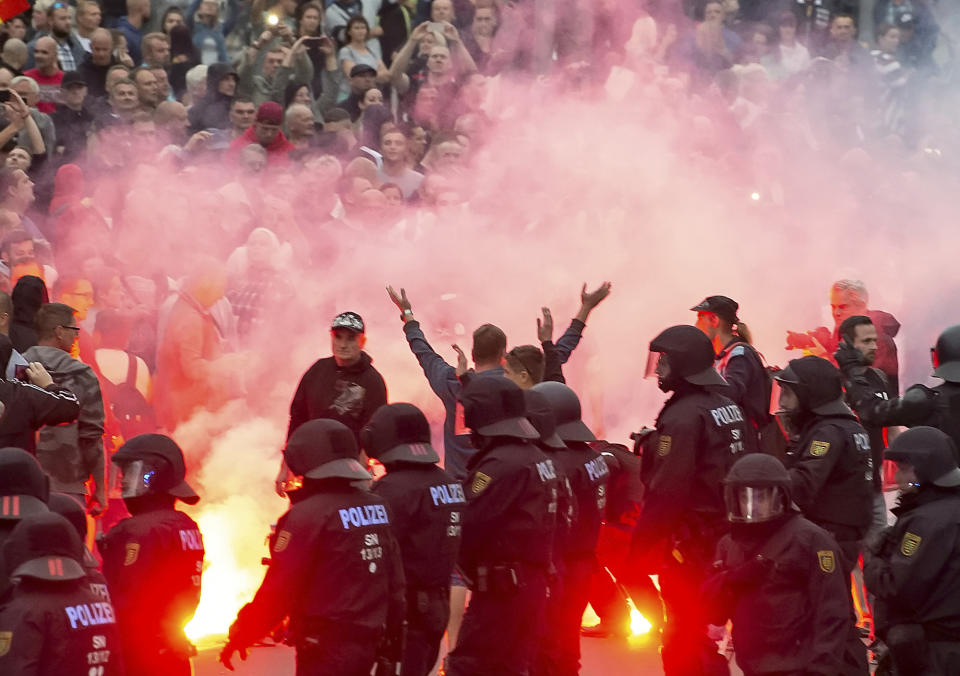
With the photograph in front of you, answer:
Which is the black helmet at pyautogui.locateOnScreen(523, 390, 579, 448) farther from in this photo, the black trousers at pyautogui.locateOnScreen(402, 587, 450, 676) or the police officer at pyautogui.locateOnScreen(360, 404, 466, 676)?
the black trousers at pyautogui.locateOnScreen(402, 587, 450, 676)

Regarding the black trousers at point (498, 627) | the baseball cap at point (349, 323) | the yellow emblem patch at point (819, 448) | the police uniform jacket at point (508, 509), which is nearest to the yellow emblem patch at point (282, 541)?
the police uniform jacket at point (508, 509)

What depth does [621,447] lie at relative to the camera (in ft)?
27.2

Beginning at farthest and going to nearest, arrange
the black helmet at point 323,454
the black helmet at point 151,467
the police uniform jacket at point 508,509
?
the police uniform jacket at point 508,509, the black helmet at point 151,467, the black helmet at point 323,454

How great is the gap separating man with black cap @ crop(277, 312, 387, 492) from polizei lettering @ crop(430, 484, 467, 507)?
171 centimetres

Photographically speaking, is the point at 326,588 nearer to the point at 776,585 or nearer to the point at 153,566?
the point at 153,566

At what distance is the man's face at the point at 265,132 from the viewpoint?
12.5 metres

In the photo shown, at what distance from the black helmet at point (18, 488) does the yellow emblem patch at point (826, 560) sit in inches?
113

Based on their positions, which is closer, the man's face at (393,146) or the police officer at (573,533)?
the police officer at (573,533)

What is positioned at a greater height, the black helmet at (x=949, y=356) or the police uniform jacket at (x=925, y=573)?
the black helmet at (x=949, y=356)

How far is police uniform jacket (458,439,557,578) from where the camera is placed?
6562 mm

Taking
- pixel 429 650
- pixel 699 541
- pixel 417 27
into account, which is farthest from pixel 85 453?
pixel 417 27

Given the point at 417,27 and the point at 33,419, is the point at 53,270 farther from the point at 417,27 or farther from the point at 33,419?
the point at 417,27

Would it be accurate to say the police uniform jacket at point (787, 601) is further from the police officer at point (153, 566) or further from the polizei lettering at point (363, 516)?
the police officer at point (153, 566)

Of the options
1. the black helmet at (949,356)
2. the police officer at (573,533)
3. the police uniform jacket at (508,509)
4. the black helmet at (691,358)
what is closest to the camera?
the police uniform jacket at (508,509)
